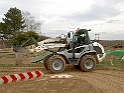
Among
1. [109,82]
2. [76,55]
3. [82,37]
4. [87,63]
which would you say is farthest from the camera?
[82,37]

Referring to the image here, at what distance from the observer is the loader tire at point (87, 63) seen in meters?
12.3

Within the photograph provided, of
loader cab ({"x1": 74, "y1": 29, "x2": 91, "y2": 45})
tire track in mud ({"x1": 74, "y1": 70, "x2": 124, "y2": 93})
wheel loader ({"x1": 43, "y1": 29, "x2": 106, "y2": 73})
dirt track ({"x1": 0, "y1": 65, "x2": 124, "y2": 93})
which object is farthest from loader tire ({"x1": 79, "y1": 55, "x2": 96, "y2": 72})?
dirt track ({"x1": 0, "y1": 65, "x2": 124, "y2": 93})

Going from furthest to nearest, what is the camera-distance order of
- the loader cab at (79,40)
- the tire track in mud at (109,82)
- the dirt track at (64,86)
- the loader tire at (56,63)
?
the loader cab at (79,40) → the loader tire at (56,63) → the tire track in mud at (109,82) → the dirt track at (64,86)

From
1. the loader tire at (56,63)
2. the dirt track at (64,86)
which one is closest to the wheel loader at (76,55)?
the loader tire at (56,63)

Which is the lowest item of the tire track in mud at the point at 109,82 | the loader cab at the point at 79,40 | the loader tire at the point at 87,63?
the tire track in mud at the point at 109,82

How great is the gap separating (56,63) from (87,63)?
5.68 feet

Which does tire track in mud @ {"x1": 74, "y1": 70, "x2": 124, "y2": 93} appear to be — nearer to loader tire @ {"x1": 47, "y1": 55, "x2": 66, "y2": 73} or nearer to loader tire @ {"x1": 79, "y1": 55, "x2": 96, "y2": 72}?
loader tire @ {"x1": 79, "y1": 55, "x2": 96, "y2": 72}

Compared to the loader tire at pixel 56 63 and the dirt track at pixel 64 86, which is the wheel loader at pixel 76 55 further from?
the dirt track at pixel 64 86

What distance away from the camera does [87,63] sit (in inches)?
491

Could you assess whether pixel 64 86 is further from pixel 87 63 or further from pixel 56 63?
pixel 87 63

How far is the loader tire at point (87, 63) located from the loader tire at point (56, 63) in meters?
1.03

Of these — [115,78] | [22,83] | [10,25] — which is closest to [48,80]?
[22,83]

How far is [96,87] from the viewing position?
842 centimetres

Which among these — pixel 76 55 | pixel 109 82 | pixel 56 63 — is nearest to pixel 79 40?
pixel 76 55
